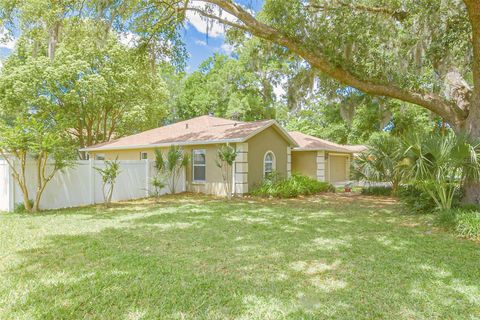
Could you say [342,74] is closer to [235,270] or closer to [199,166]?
[235,270]

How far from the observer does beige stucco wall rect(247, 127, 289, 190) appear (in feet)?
42.4

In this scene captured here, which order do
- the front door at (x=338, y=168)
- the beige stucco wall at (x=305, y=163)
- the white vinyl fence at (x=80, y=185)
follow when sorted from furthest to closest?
the front door at (x=338, y=168) → the beige stucco wall at (x=305, y=163) → the white vinyl fence at (x=80, y=185)

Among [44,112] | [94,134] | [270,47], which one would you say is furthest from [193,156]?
[94,134]

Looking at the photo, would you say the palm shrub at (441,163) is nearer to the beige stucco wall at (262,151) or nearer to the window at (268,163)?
the beige stucco wall at (262,151)

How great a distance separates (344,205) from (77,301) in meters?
9.04

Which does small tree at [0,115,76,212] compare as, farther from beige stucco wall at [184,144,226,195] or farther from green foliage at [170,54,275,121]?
green foliage at [170,54,275,121]

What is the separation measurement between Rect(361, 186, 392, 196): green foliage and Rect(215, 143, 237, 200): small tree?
21.1 ft

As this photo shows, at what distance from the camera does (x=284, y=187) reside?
12.7m

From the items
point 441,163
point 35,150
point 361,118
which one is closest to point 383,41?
point 441,163

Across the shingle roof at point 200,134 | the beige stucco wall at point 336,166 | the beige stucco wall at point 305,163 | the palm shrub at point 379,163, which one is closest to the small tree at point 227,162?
the shingle roof at point 200,134

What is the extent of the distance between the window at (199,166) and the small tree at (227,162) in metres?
1.04

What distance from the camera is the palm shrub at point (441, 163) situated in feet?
22.2

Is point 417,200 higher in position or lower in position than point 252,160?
lower

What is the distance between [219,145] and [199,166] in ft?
5.61
